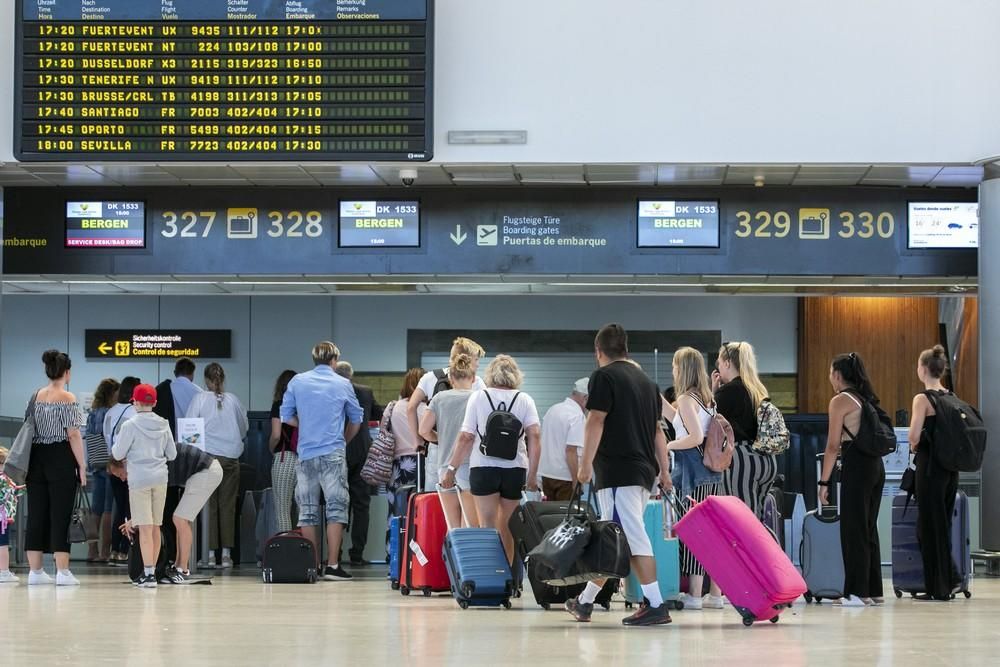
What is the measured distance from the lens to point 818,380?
1677cm

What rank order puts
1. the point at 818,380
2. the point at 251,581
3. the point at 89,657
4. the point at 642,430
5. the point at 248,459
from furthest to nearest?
the point at 818,380 < the point at 248,459 < the point at 251,581 < the point at 642,430 < the point at 89,657

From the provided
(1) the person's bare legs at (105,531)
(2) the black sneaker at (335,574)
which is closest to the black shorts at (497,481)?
(2) the black sneaker at (335,574)

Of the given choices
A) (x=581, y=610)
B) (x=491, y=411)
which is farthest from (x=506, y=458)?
(x=581, y=610)

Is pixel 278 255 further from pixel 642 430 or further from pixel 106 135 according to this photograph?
pixel 642 430

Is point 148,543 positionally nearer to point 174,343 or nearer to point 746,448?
point 746,448

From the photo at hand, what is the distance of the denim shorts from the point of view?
11227 mm

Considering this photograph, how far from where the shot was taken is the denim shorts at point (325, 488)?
36.8ft

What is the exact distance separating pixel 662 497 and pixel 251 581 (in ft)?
12.4

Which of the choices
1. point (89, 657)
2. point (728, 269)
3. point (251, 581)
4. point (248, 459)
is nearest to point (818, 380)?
point (728, 269)

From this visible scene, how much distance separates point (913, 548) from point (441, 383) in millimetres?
3137

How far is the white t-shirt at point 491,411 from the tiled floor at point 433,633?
821mm

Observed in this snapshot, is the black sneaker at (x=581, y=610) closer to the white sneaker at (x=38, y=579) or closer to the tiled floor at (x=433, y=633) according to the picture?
the tiled floor at (x=433, y=633)

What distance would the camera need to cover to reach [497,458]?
29.1 ft

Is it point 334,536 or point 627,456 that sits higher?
point 627,456
